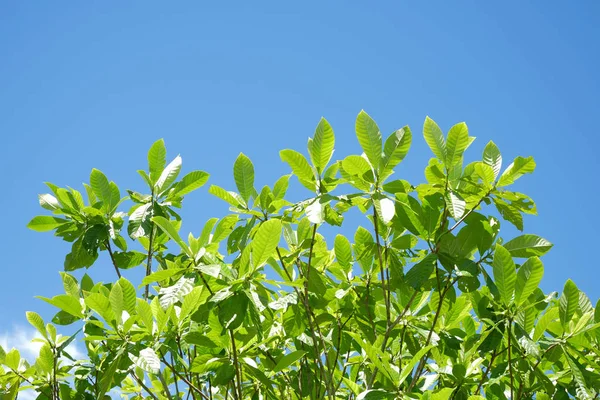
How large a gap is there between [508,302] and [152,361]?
4.72 feet

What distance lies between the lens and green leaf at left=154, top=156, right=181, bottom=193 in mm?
3035

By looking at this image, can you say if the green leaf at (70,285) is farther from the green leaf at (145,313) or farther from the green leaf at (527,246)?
the green leaf at (527,246)

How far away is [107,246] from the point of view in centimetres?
312

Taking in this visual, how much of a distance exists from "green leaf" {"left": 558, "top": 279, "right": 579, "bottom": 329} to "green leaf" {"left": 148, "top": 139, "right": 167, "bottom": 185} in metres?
2.00

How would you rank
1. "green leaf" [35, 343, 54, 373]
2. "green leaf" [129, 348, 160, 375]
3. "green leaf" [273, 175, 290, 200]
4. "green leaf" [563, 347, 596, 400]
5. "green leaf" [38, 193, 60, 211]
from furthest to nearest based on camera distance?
1. "green leaf" [38, 193, 60, 211]
2. "green leaf" [35, 343, 54, 373]
3. "green leaf" [273, 175, 290, 200]
4. "green leaf" [563, 347, 596, 400]
5. "green leaf" [129, 348, 160, 375]

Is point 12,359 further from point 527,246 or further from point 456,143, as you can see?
point 527,246

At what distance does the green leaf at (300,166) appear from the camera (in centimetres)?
240

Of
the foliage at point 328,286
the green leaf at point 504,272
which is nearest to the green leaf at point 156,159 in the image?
the foliage at point 328,286

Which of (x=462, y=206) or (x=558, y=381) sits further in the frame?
(x=558, y=381)

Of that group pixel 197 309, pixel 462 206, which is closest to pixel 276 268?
pixel 197 309

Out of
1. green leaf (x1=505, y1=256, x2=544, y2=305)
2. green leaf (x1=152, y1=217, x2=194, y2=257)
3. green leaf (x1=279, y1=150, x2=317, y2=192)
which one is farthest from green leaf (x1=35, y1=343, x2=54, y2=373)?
green leaf (x1=505, y1=256, x2=544, y2=305)

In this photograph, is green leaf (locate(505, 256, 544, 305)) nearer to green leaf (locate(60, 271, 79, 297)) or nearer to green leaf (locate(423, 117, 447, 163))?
green leaf (locate(423, 117, 447, 163))

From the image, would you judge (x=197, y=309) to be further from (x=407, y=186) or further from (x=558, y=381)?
(x=558, y=381)

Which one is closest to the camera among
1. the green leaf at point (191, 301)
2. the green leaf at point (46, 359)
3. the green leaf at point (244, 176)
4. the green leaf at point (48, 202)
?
the green leaf at point (191, 301)
